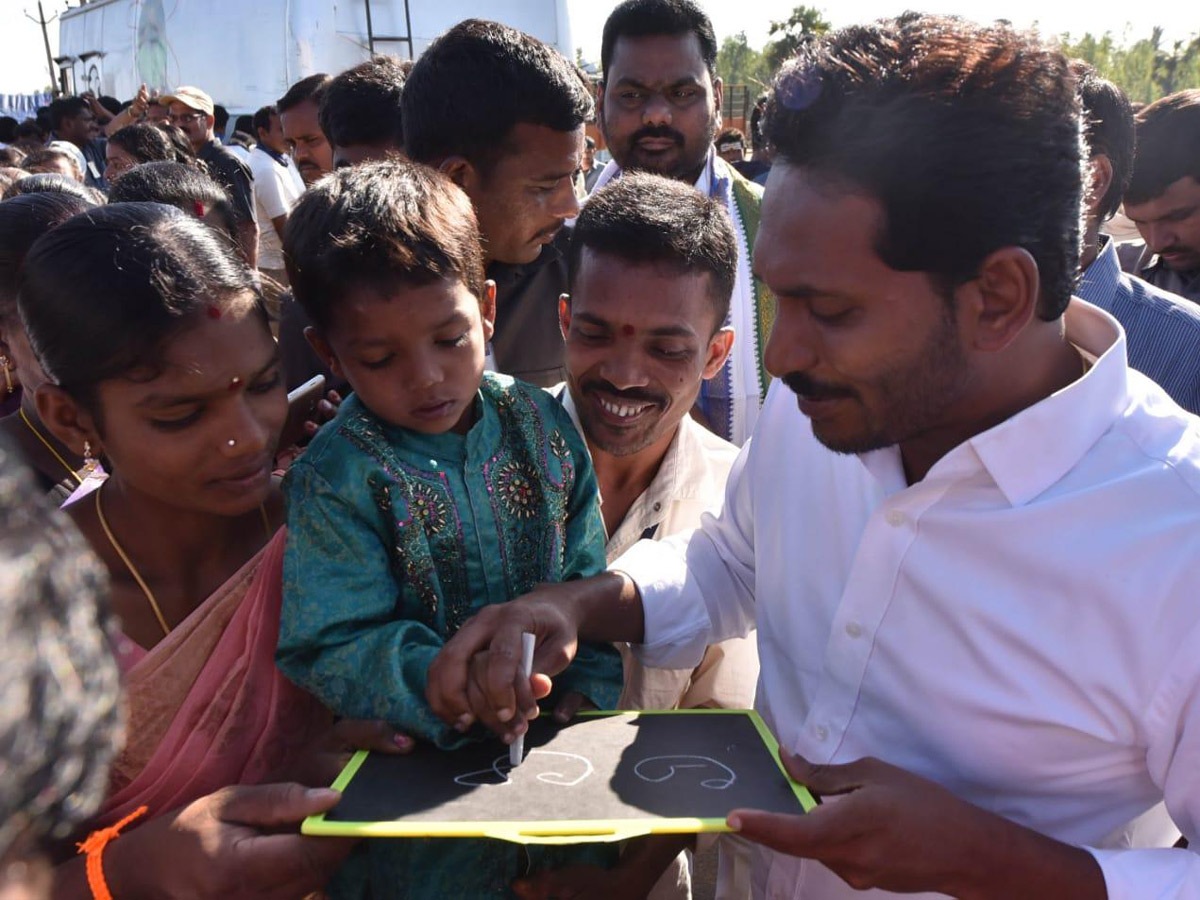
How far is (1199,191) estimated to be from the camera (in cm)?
375

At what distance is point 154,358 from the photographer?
5.55ft

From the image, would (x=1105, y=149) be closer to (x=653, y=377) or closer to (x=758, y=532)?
(x=653, y=377)

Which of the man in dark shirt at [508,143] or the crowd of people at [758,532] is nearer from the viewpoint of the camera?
the crowd of people at [758,532]

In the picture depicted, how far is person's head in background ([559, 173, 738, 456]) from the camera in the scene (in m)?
2.27

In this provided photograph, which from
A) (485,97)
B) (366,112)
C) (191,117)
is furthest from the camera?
(191,117)

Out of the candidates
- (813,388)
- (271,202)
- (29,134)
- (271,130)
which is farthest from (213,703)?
(29,134)

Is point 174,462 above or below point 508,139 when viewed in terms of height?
below

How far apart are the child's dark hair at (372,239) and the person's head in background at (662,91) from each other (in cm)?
227

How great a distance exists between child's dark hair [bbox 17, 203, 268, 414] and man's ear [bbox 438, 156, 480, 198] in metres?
1.07

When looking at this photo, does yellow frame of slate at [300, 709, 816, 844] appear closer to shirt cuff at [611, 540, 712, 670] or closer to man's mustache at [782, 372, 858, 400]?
shirt cuff at [611, 540, 712, 670]

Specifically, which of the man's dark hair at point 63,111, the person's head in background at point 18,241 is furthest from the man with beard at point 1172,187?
the man's dark hair at point 63,111

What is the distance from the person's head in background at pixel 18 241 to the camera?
2.39 m

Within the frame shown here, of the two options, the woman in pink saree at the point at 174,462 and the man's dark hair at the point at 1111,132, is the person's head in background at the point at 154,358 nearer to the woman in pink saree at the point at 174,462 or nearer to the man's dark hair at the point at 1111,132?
the woman in pink saree at the point at 174,462

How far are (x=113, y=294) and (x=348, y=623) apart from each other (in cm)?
72
